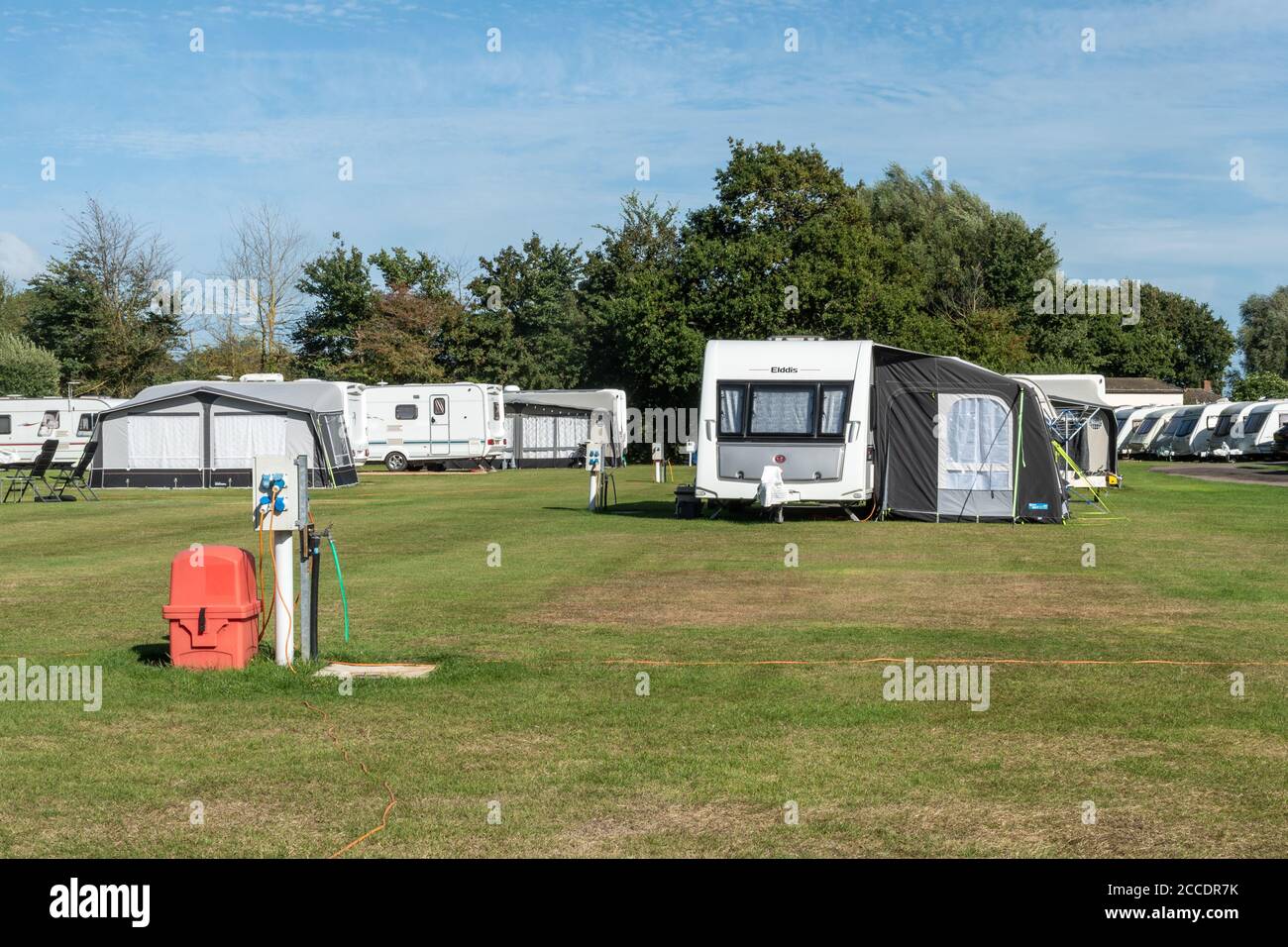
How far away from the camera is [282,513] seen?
31.4 ft

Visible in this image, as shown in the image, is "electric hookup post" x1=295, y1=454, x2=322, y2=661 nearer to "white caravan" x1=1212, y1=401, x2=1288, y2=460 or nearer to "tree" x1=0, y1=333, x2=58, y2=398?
"white caravan" x1=1212, y1=401, x2=1288, y2=460

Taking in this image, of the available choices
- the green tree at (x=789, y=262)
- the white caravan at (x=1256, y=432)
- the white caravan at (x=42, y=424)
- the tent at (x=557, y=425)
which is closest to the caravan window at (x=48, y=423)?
the white caravan at (x=42, y=424)

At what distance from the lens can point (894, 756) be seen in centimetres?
742

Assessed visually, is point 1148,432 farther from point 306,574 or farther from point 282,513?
point 282,513

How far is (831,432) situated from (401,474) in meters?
27.1

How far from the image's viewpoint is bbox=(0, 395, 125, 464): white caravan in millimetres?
49625

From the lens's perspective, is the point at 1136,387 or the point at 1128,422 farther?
the point at 1136,387

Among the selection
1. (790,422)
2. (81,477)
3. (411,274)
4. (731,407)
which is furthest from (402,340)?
(790,422)

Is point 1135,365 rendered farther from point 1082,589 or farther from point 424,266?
point 1082,589

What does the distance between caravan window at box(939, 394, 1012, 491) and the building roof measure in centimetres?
7053

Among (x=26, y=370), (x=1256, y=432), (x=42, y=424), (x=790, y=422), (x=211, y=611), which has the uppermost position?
(x=26, y=370)

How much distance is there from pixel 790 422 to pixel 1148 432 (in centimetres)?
4227

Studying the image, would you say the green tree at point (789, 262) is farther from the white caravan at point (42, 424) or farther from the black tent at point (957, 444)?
the black tent at point (957, 444)

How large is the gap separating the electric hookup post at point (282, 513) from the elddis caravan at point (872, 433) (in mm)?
14365
